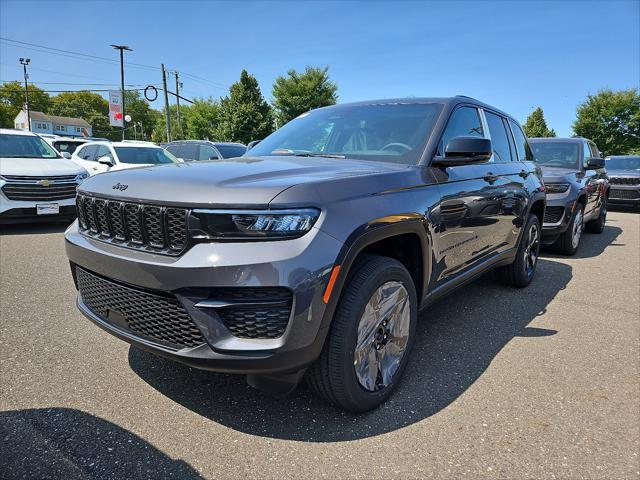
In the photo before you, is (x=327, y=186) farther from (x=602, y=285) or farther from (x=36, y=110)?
(x=36, y=110)

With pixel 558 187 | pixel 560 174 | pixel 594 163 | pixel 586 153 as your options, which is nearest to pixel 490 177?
pixel 558 187

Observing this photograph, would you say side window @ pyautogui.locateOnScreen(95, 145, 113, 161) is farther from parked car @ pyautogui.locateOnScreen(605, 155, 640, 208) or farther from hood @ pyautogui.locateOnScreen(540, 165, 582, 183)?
parked car @ pyautogui.locateOnScreen(605, 155, 640, 208)

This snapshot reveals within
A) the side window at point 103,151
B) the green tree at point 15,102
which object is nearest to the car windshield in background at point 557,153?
the side window at point 103,151

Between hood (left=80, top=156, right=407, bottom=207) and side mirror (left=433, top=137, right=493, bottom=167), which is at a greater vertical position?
side mirror (left=433, top=137, right=493, bottom=167)

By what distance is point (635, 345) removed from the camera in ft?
11.3

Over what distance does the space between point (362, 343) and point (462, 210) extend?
4.35 ft

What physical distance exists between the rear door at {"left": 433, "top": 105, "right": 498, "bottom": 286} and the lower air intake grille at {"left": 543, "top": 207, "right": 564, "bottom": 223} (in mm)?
3098

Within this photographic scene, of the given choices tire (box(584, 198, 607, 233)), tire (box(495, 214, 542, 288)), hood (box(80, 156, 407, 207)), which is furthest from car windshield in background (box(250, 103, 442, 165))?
tire (box(584, 198, 607, 233))

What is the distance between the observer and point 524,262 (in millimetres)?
4691

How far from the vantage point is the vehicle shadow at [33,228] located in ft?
24.2

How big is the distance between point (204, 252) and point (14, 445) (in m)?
1.29

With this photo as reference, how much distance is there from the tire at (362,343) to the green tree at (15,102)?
3656 inches

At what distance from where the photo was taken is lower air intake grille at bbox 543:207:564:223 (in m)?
6.20

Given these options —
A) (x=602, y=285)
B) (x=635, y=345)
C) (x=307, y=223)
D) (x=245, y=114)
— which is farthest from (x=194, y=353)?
(x=245, y=114)
